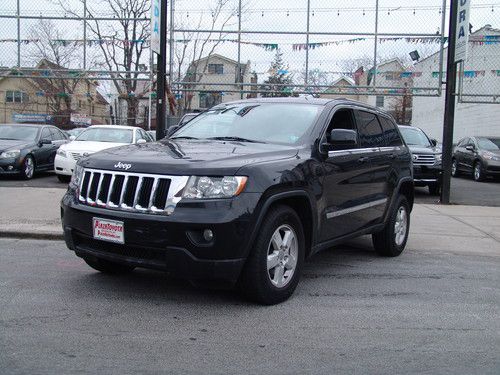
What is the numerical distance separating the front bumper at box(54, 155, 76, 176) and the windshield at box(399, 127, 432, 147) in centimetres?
839

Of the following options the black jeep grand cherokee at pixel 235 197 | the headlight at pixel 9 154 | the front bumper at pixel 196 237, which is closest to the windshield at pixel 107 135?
the headlight at pixel 9 154

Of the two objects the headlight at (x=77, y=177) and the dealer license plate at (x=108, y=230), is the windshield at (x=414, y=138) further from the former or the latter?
the dealer license plate at (x=108, y=230)

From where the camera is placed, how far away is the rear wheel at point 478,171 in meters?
17.2

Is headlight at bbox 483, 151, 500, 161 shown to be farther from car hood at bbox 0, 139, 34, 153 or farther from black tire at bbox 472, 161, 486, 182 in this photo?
car hood at bbox 0, 139, 34, 153

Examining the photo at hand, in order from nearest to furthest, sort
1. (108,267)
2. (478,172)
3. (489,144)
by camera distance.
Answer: (108,267) < (478,172) < (489,144)

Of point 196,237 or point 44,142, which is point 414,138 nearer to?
point 44,142

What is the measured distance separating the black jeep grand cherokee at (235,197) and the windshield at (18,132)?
9.94m

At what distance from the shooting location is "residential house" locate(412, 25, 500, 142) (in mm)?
14180

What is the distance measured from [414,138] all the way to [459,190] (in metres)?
2.08

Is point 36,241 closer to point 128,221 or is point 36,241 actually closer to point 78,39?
point 128,221

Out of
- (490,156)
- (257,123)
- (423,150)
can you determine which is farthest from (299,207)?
(490,156)

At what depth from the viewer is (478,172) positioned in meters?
17.5

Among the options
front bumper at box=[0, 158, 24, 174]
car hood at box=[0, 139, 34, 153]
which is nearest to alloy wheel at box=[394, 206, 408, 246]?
front bumper at box=[0, 158, 24, 174]

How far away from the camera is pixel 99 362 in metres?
3.45
